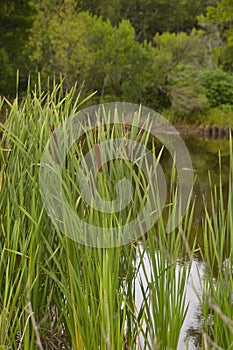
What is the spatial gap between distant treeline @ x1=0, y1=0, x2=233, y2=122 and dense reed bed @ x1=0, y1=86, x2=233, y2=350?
15.9m

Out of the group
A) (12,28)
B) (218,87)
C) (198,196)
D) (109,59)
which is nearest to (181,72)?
(218,87)

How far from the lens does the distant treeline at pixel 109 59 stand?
65.8 ft

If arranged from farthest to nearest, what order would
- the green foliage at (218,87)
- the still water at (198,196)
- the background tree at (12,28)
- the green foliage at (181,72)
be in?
the green foliage at (218,87)
the green foliage at (181,72)
the background tree at (12,28)
the still water at (198,196)

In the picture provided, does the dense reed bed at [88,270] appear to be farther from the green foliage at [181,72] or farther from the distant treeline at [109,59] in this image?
the green foliage at [181,72]

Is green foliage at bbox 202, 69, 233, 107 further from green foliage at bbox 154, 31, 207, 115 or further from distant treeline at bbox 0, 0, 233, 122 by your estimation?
green foliage at bbox 154, 31, 207, 115

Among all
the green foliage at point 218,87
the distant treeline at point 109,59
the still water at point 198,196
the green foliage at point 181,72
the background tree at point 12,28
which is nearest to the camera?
the still water at point 198,196

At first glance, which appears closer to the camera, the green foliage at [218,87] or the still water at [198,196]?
the still water at [198,196]

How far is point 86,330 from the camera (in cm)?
231

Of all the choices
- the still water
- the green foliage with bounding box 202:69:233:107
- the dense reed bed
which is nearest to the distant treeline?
the green foliage with bounding box 202:69:233:107

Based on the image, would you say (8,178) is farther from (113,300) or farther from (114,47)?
(114,47)

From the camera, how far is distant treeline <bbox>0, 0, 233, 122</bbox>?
2006 cm

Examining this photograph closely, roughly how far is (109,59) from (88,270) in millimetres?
20810

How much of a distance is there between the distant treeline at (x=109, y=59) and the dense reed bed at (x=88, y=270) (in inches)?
628

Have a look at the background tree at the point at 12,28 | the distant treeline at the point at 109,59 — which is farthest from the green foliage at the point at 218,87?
the background tree at the point at 12,28
